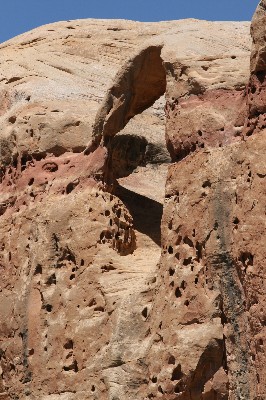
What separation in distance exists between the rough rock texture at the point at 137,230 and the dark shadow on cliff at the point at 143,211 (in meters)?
0.02

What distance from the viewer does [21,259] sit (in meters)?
16.6

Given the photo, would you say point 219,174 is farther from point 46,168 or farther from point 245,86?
point 46,168

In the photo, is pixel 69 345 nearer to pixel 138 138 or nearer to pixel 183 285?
pixel 183 285

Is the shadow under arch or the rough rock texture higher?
the shadow under arch

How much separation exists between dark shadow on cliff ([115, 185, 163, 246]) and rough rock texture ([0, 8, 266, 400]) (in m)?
0.02

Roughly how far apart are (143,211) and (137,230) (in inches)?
33.4

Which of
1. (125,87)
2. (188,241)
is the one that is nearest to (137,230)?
(125,87)

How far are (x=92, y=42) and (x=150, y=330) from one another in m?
6.72

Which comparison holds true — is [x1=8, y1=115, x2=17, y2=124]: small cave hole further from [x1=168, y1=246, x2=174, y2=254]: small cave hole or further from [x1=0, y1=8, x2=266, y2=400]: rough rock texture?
[x1=168, y1=246, x2=174, y2=254]: small cave hole

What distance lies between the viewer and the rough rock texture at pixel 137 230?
13.7m

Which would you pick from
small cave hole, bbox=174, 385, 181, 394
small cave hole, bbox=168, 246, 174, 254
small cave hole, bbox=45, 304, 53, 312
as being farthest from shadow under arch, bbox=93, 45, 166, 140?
small cave hole, bbox=174, 385, 181, 394

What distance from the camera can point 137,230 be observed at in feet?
56.9

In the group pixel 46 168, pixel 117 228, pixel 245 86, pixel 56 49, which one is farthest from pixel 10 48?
pixel 245 86

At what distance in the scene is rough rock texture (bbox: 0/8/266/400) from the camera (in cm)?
1366
